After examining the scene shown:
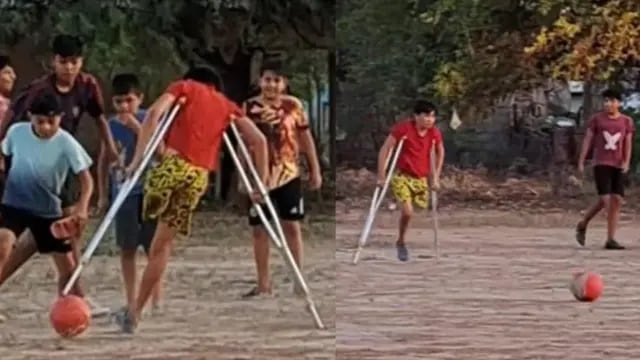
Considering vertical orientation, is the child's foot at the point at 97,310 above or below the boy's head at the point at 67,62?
below

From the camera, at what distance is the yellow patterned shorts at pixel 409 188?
13164 millimetres

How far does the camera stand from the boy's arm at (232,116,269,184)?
887cm

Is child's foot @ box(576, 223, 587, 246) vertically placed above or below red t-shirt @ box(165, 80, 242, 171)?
below

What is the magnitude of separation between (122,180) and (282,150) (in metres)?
1.33

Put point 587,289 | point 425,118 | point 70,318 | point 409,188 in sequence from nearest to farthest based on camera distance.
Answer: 1. point 70,318
2. point 587,289
3. point 409,188
4. point 425,118

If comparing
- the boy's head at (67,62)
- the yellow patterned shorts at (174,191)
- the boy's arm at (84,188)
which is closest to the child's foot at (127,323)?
the yellow patterned shorts at (174,191)

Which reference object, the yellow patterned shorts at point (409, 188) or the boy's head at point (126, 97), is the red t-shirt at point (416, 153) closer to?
the yellow patterned shorts at point (409, 188)

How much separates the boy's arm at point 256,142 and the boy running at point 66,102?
0.72 metres

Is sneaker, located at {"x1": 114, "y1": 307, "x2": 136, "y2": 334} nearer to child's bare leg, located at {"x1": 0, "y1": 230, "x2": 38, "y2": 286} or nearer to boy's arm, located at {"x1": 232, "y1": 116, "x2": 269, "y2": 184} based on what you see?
child's bare leg, located at {"x1": 0, "y1": 230, "x2": 38, "y2": 286}

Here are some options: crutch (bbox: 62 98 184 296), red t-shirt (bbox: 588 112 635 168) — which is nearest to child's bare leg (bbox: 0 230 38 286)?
crutch (bbox: 62 98 184 296)

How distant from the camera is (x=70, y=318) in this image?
8406mm

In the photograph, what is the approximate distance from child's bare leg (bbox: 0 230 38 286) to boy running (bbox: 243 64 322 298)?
5.16ft

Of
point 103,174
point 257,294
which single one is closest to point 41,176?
point 103,174

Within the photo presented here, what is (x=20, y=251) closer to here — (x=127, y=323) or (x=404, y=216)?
(x=127, y=323)
